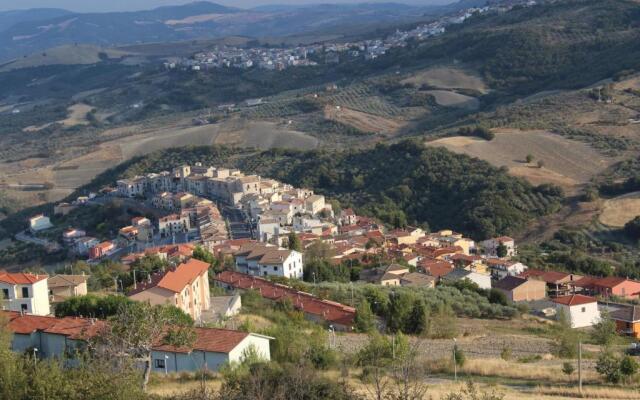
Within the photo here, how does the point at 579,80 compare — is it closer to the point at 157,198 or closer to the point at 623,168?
the point at 623,168

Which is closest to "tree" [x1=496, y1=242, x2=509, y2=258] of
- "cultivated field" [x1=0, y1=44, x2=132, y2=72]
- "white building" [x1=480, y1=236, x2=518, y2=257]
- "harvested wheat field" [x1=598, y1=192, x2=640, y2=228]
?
"white building" [x1=480, y1=236, x2=518, y2=257]

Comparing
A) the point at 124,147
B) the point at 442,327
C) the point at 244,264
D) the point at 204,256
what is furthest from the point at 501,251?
the point at 124,147

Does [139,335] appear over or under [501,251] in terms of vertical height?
over

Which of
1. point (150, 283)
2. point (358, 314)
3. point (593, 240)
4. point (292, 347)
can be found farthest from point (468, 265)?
point (292, 347)

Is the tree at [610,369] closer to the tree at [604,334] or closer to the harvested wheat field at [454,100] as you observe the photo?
the tree at [604,334]

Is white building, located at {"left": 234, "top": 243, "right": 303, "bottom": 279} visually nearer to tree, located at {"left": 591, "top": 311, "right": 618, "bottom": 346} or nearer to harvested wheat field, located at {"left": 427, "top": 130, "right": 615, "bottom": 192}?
tree, located at {"left": 591, "top": 311, "right": 618, "bottom": 346}

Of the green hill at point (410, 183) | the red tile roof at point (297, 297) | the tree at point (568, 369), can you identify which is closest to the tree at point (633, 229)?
the green hill at point (410, 183)

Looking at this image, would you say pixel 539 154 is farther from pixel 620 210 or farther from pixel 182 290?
pixel 182 290
